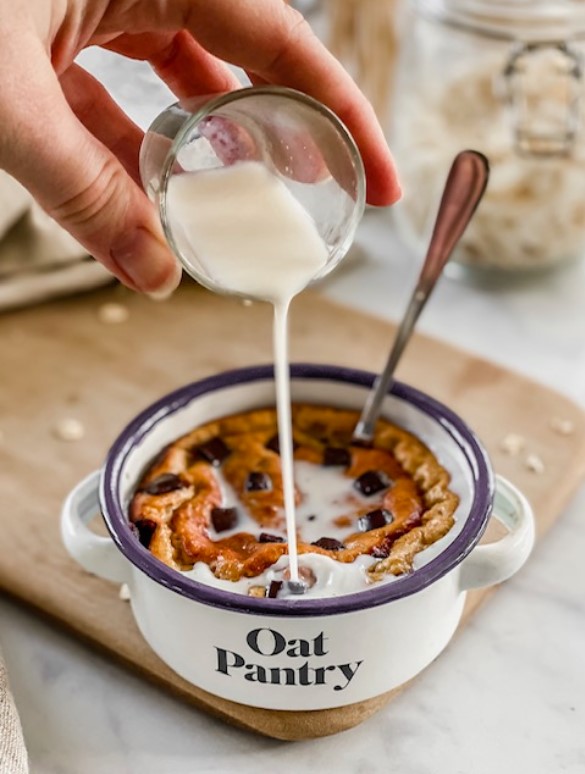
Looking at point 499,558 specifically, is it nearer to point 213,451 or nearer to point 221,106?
point 213,451

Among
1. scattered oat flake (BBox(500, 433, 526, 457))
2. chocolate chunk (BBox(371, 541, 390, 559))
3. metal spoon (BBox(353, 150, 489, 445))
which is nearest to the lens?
chocolate chunk (BBox(371, 541, 390, 559))

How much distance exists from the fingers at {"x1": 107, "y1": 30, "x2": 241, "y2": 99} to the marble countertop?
0.11 ft

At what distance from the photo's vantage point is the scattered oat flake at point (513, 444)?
1.57 m

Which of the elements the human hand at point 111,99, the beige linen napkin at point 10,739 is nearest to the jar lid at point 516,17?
the human hand at point 111,99

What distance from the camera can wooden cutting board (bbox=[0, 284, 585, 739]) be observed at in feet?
4.27

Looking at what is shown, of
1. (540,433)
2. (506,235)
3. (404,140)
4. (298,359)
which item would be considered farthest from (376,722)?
(404,140)

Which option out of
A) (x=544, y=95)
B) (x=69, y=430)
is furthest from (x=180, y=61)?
(x=544, y=95)

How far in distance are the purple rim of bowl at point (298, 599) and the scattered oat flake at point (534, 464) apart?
0.25m

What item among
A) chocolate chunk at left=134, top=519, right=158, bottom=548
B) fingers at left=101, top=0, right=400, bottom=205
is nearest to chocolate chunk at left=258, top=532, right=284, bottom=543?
chocolate chunk at left=134, top=519, right=158, bottom=548

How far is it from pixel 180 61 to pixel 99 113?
4.5 inches

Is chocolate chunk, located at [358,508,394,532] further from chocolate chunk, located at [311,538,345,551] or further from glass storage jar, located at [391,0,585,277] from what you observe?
glass storage jar, located at [391,0,585,277]

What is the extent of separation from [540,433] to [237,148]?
74 cm

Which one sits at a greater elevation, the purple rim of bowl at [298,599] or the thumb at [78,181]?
the thumb at [78,181]

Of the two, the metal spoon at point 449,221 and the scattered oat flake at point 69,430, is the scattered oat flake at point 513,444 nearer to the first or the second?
the metal spoon at point 449,221
